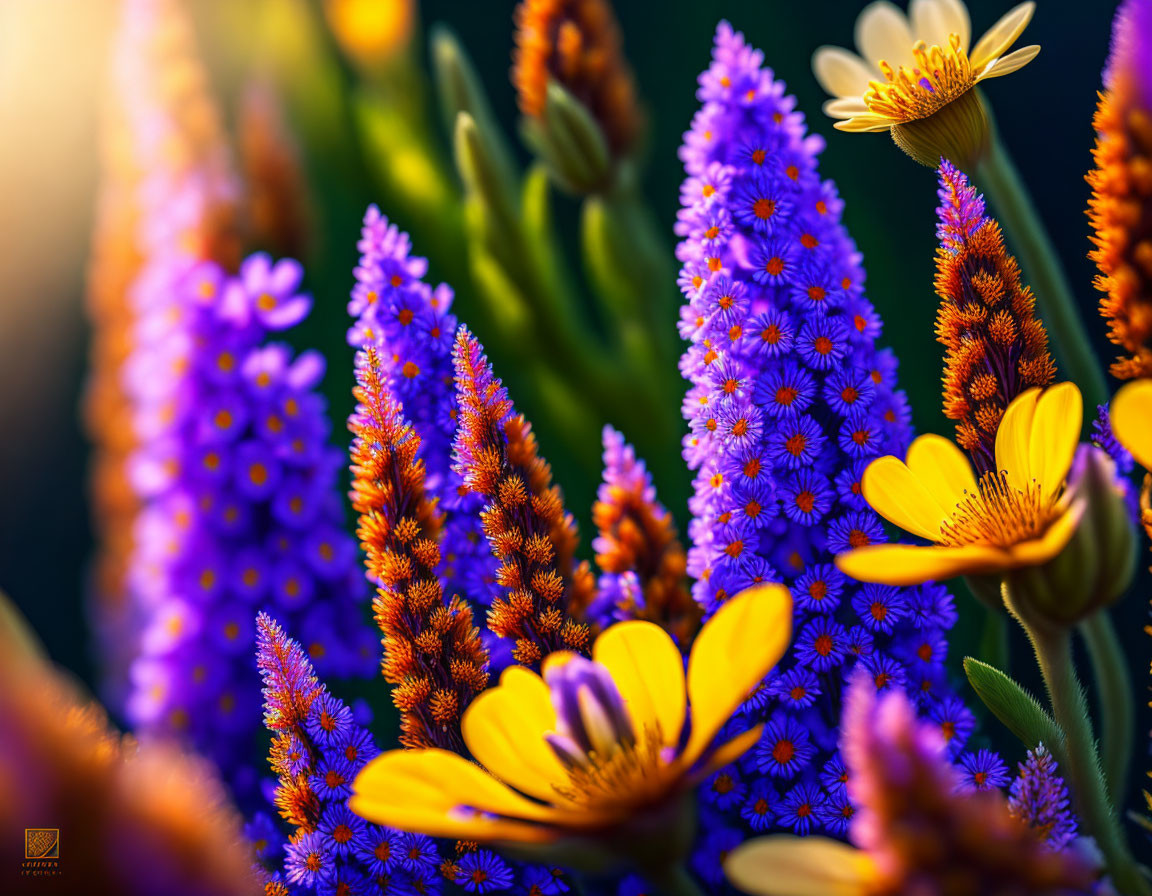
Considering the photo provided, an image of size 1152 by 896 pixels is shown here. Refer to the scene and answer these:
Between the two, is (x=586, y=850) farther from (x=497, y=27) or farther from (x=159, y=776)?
(x=497, y=27)

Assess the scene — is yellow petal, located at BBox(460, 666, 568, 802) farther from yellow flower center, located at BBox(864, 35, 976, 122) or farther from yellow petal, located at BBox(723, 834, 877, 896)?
yellow flower center, located at BBox(864, 35, 976, 122)

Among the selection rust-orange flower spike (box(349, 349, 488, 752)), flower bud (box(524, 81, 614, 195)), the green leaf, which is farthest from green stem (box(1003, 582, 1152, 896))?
flower bud (box(524, 81, 614, 195))

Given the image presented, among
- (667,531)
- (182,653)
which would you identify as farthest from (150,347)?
(667,531)

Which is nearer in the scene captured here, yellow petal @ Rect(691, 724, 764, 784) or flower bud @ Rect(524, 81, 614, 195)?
yellow petal @ Rect(691, 724, 764, 784)

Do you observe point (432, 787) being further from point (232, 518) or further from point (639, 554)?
point (232, 518)

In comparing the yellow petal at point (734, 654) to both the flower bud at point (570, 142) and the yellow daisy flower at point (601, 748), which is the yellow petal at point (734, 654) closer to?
the yellow daisy flower at point (601, 748)

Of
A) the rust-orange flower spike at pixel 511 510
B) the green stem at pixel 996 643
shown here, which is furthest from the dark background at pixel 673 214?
the rust-orange flower spike at pixel 511 510
